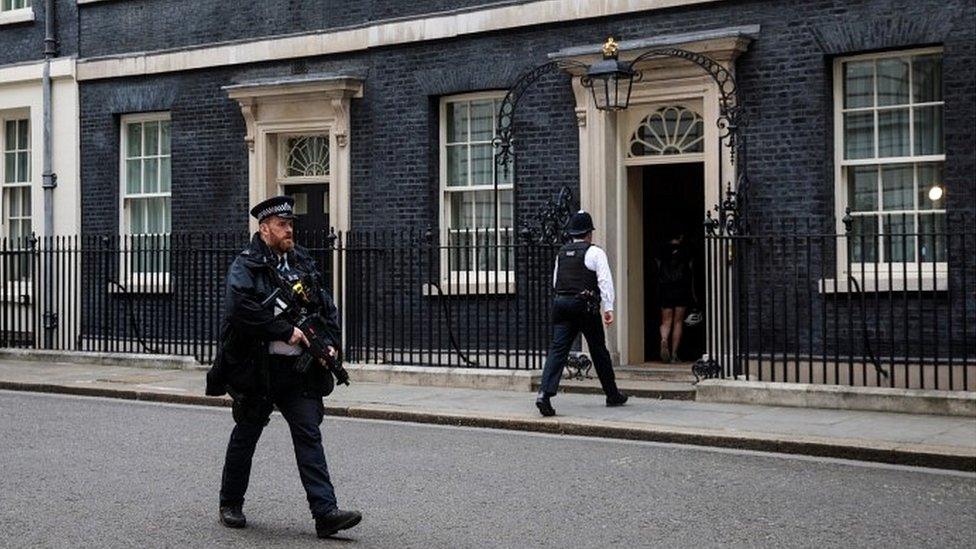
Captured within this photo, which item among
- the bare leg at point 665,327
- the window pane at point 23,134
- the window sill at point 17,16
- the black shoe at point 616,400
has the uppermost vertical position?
the window sill at point 17,16

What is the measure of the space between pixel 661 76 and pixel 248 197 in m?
6.33

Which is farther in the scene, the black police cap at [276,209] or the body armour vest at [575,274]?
the body armour vest at [575,274]

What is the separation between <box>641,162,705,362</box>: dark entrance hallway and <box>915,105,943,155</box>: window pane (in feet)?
9.31

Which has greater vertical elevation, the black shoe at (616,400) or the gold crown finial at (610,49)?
the gold crown finial at (610,49)

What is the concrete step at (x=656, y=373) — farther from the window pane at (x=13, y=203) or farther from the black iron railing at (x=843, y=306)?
the window pane at (x=13, y=203)

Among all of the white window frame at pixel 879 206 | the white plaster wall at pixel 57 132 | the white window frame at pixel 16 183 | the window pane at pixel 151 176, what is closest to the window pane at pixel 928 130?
the white window frame at pixel 879 206

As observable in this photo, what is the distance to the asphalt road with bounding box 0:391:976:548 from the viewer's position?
24.5ft

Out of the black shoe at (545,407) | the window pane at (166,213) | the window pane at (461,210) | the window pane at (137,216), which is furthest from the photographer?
the window pane at (137,216)

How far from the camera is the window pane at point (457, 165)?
17219mm

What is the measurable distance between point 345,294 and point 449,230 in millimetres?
1507

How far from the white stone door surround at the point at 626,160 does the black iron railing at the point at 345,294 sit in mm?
856

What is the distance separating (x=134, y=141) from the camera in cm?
2041

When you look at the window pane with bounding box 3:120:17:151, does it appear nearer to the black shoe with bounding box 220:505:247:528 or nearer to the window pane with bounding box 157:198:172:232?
the window pane with bounding box 157:198:172:232

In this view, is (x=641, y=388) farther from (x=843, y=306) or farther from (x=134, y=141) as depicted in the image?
(x=134, y=141)
